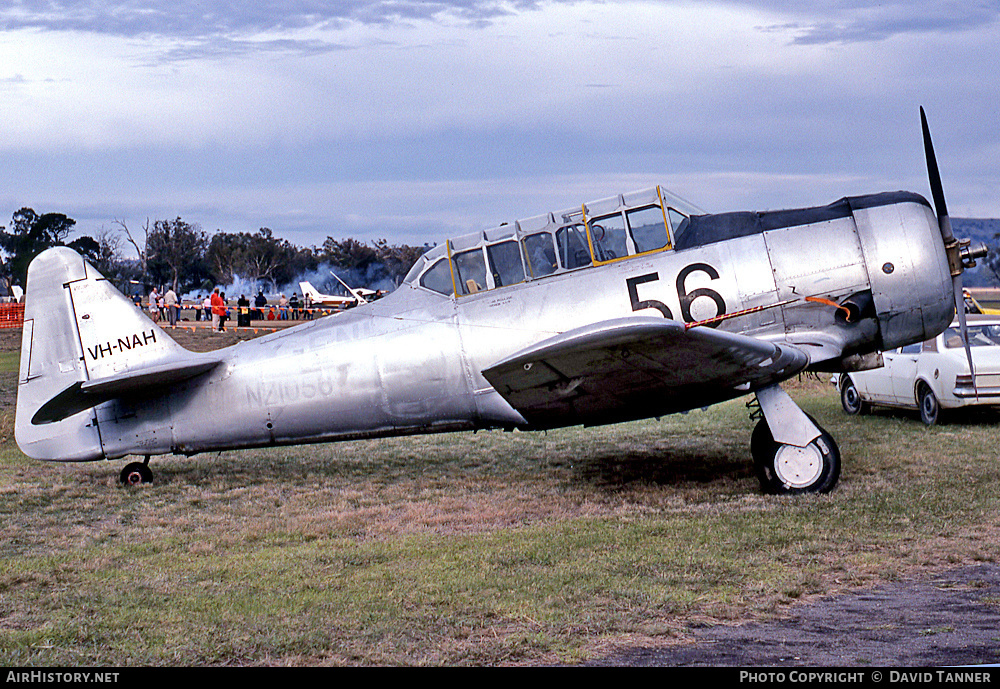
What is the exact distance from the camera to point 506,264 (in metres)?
8.48

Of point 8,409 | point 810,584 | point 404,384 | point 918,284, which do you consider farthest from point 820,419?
point 8,409

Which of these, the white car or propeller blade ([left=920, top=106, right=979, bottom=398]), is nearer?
propeller blade ([left=920, top=106, right=979, bottom=398])

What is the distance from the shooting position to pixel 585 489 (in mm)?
8680

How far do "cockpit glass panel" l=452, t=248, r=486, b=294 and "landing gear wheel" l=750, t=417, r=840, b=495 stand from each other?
2892 mm

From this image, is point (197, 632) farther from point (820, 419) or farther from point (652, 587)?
point (820, 419)

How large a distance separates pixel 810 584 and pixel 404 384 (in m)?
4.18

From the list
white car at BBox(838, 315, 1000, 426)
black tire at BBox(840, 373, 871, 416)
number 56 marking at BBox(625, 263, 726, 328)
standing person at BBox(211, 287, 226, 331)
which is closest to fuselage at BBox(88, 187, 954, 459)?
number 56 marking at BBox(625, 263, 726, 328)

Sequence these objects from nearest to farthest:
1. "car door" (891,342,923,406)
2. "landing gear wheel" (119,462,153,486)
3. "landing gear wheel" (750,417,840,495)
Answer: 1. "landing gear wheel" (750,417,840,495)
2. "landing gear wheel" (119,462,153,486)
3. "car door" (891,342,923,406)

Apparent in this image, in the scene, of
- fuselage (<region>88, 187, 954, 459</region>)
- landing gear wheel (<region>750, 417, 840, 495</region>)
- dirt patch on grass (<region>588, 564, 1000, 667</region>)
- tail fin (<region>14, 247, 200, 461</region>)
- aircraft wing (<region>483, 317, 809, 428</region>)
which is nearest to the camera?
dirt patch on grass (<region>588, 564, 1000, 667</region>)

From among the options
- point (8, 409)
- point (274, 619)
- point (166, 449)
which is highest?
point (8, 409)

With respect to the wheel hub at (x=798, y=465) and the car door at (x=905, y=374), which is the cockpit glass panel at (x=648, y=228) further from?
the car door at (x=905, y=374)

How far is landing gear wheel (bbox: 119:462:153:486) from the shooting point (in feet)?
30.1

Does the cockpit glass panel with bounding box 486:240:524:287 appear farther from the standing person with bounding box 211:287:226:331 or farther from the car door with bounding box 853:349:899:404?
the standing person with bounding box 211:287:226:331

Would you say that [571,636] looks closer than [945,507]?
Yes
